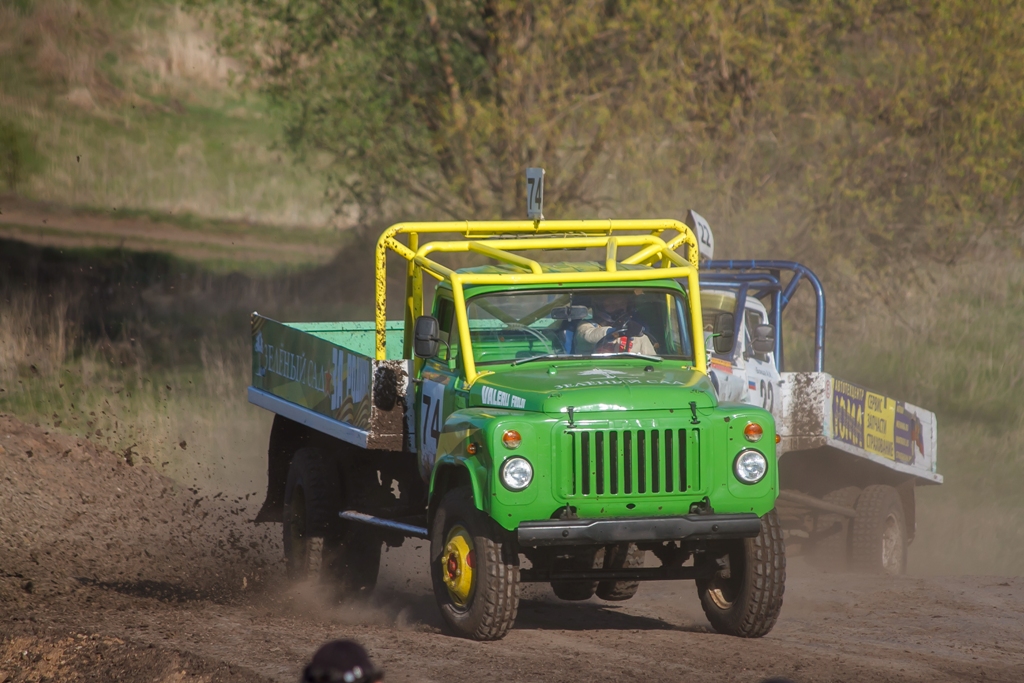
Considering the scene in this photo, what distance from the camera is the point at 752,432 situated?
7914 mm

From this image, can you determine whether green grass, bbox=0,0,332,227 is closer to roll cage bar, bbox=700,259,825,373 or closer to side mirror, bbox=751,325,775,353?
roll cage bar, bbox=700,259,825,373

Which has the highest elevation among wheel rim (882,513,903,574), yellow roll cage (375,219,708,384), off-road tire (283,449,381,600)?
yellow roll cage (375,219,708,384)

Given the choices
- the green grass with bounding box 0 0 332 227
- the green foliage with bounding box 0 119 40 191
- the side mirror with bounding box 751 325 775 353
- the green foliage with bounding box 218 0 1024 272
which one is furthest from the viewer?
the green grass with bounding box 0 0 332 227

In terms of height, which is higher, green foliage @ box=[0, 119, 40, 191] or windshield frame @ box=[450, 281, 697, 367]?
green foliage @ box=[0, 119, 40, 191]

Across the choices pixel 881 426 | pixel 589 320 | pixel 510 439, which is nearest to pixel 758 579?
→ pixel 510 439

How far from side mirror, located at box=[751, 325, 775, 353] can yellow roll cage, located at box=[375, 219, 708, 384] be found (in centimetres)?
134

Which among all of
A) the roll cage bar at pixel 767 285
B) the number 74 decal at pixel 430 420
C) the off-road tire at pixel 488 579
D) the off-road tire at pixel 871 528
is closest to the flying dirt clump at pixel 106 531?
the number 74 decal at pixel 430 420

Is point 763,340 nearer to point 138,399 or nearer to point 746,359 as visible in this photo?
point 746,359

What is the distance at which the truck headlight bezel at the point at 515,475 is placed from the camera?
7.64 metres

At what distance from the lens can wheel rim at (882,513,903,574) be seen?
13.0 metres

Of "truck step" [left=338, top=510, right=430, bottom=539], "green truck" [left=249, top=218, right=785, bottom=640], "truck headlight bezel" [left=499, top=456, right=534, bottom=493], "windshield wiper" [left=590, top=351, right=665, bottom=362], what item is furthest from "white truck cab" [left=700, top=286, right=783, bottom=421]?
→ "truck headlight bezel" [left=499, top=456, right=534, bottom=493]

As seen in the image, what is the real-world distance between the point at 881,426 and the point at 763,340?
2.15 m

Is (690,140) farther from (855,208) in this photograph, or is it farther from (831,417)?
(831,417)

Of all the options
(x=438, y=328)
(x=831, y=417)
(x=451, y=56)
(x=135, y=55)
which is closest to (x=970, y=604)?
(x=831, y=417)
